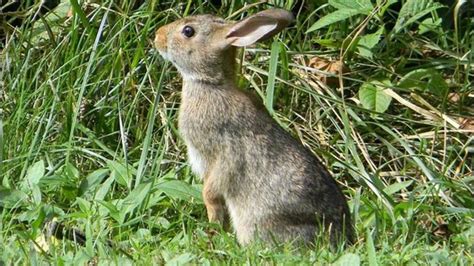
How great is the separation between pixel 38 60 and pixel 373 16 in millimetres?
1829

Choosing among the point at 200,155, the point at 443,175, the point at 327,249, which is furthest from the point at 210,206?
the point at 443,175

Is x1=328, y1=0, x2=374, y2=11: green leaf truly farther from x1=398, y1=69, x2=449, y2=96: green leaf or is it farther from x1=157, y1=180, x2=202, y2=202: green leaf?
x1=157, y1=180, x2=202, y2=202: green leaf

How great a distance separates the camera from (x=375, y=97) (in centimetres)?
658

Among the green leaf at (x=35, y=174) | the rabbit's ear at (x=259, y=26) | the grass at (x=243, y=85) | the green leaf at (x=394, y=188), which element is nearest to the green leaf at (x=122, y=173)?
the grass at (x=243, y=85)

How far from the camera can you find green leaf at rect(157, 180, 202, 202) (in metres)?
5.62

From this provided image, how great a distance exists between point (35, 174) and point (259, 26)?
1.28 m

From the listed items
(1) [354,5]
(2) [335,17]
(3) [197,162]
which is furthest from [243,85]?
(3) [197,162]

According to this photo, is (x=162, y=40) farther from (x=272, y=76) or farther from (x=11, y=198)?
(x=11, y=198)

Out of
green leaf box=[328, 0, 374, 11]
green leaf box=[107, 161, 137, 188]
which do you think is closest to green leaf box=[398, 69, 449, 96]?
green leaf box=[328, 0, 374, 11]

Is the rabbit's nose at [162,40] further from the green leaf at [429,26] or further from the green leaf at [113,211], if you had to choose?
the green leaf at [429,26]

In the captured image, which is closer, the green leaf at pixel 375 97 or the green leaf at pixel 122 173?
the green leaf at pixel 122 173

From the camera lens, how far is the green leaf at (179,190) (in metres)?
5.62

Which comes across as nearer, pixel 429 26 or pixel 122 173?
pixel 122 173

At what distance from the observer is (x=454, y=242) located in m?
5.18
